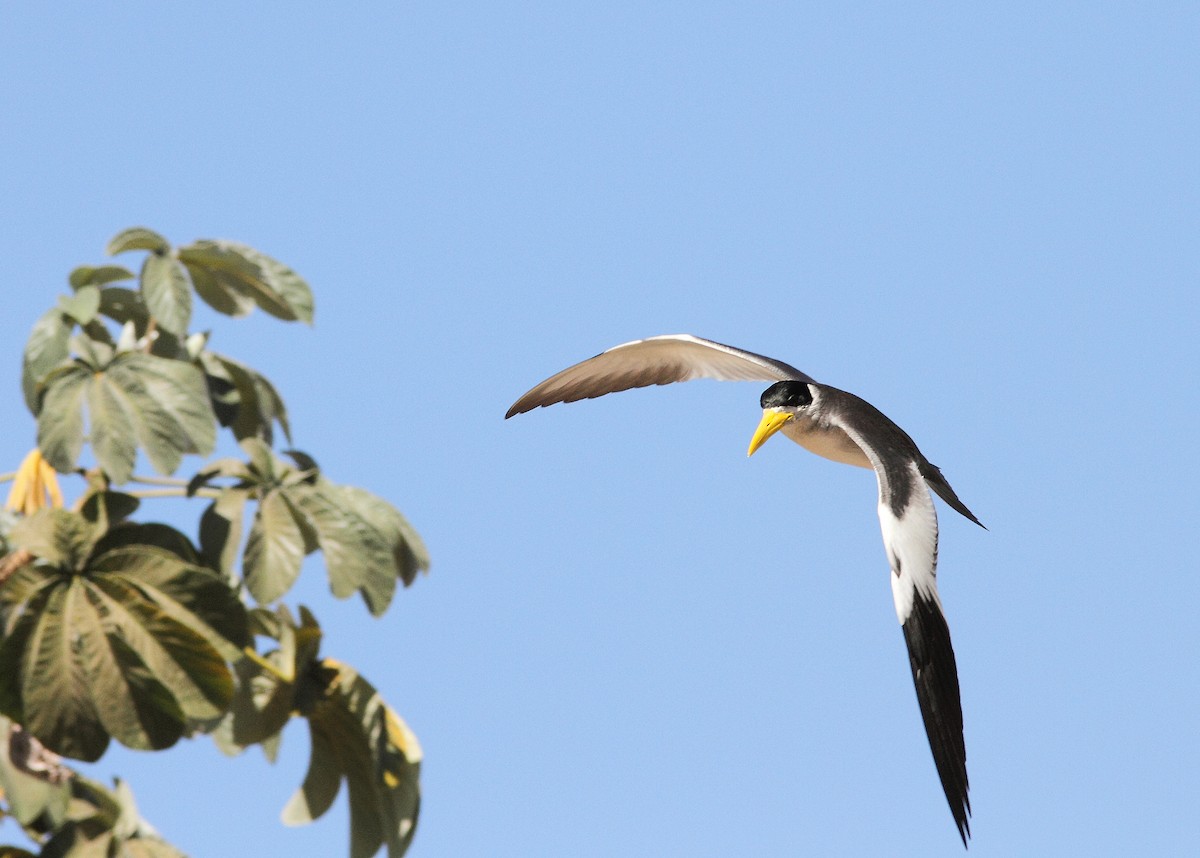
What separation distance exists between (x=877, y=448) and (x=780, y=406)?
3.05ft

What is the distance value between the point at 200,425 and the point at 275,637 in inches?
31.4

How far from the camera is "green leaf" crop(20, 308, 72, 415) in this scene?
4.20 m

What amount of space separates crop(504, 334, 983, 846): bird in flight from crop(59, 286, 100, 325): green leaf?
341 cm

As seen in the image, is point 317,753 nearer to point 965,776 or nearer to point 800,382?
point 965,776

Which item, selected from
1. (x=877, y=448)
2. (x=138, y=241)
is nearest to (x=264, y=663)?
(x=138, y=241)

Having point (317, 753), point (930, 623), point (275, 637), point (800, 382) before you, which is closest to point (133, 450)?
point (275, 637)

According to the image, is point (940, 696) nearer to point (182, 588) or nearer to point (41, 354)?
point (182, 588)

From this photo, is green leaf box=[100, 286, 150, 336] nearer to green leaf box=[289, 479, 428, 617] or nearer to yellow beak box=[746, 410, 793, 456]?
green leaf box=[289, 479, 428, 617]

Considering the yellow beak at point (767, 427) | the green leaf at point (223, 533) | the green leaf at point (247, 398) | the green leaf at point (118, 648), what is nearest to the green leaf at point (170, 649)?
the green leaf at point (118, 648)

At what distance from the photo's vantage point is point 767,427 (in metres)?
7.51

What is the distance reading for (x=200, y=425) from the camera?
161 inches

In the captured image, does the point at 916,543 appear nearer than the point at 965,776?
No

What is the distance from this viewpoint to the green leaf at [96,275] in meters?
4.54

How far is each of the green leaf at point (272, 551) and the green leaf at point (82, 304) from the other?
2.64ft
